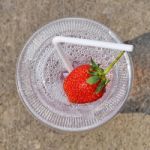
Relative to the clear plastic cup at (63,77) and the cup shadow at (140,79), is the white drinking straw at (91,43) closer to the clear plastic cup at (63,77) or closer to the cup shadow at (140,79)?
the clear plastic cup at (63,77)

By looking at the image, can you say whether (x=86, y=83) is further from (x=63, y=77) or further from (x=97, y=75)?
(x=63, y=77)

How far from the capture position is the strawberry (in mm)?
990

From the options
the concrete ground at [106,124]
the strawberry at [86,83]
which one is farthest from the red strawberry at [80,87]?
the concrete ground at [106,124]

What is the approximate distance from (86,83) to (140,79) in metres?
0.34

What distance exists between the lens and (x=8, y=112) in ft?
4.28

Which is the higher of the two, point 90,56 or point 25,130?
point 90,56

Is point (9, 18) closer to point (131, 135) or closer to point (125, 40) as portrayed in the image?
point (125, 40)

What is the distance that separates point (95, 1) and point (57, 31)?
21 centimetres

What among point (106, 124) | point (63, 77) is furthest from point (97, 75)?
point (106, 124)

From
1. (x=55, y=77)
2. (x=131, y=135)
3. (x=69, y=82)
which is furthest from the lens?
(x=131, y=135)

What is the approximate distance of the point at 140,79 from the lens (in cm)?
132

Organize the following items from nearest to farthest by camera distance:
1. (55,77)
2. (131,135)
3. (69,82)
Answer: (69,82) → (55,77) → (131,135)

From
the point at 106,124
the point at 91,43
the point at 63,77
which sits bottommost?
the point at 106,124

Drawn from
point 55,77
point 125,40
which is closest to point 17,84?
point 55,77
